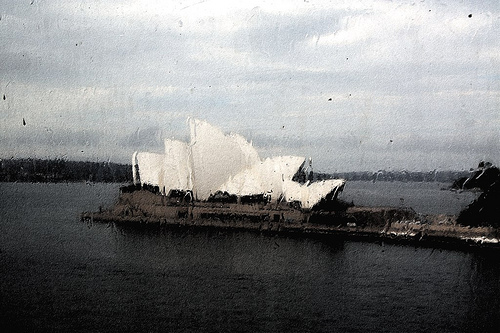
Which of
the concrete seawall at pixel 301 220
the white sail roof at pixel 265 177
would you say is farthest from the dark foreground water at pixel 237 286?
the white sail roof at pixel 265 177

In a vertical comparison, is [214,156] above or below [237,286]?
above

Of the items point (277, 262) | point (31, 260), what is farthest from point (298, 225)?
point (31, 260)

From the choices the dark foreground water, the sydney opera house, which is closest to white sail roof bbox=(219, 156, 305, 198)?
the sydney opera house

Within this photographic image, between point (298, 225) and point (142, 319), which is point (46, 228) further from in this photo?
point (142, 319)

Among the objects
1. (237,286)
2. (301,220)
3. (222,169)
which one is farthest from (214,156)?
(237,286)

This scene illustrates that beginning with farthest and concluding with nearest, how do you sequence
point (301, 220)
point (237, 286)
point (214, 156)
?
point (214, 156), point (301, 220), point (237, 286)

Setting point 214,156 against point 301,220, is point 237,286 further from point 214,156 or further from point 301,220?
point 214,156
